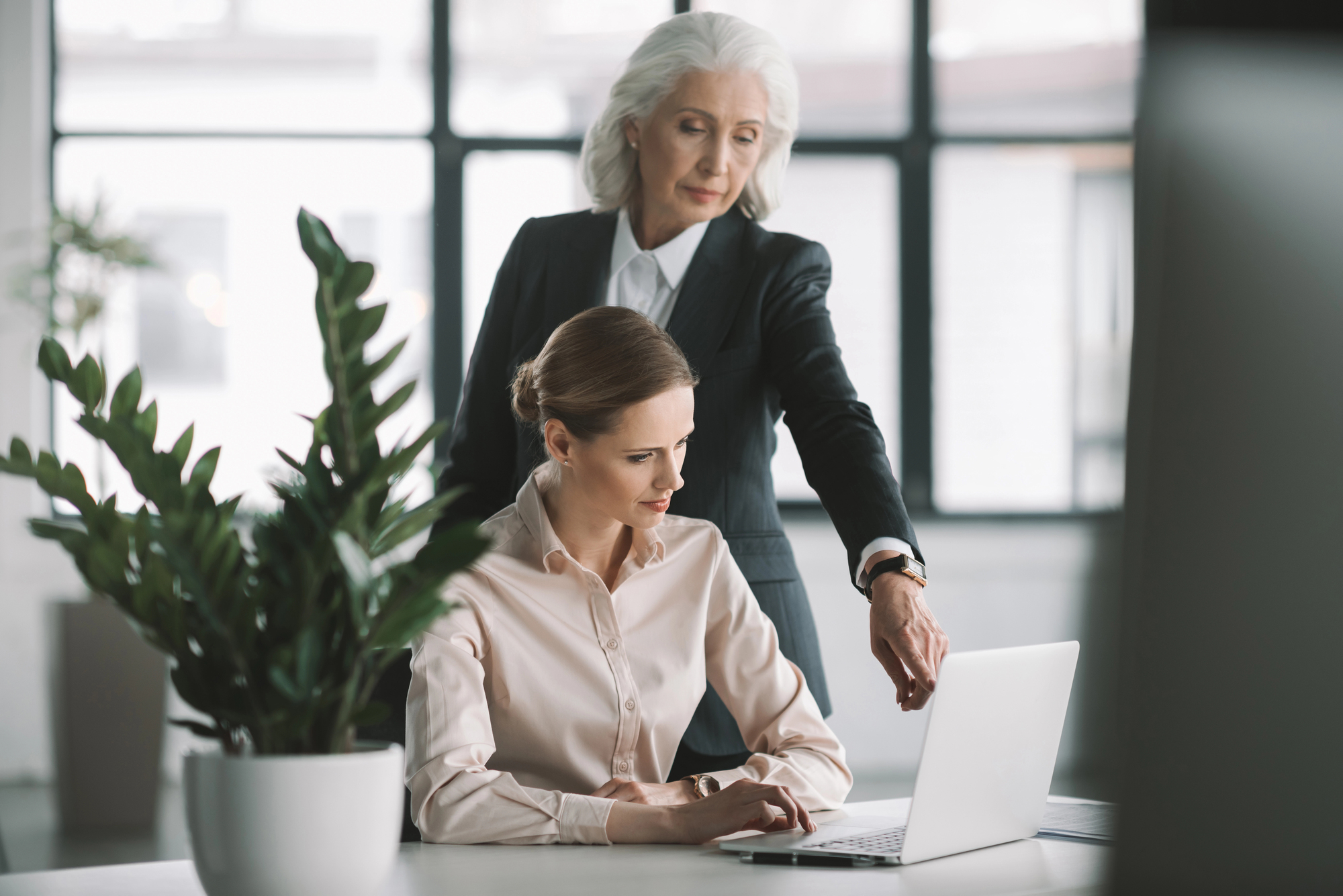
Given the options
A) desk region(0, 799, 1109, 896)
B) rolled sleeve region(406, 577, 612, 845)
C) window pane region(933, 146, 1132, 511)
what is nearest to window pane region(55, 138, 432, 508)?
window pane region(933, 146, 1132, 511)

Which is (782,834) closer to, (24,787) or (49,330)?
(49,330)

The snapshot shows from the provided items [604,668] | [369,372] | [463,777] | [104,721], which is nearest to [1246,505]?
[369,372]

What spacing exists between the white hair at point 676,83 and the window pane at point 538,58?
298cm

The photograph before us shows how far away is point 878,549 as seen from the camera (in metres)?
1.51

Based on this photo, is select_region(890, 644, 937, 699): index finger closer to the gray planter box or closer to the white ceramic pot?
the white ceramic pot

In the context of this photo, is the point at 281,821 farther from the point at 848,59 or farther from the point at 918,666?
the point at 848,59

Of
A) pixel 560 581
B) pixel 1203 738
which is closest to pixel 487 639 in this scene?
pixel 560 581

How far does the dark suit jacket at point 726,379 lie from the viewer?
1.73 metres

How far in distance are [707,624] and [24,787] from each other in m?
3.61

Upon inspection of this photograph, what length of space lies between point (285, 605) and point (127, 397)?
0.18 metres

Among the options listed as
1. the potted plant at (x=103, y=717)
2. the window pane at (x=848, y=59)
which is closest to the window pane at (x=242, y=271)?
the potted plant at (x=103, y=717)

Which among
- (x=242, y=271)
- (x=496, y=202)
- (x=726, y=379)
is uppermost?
(x=496, y=202)

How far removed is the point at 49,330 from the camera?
4098mm

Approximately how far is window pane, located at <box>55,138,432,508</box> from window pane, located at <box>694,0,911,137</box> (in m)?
1.42
